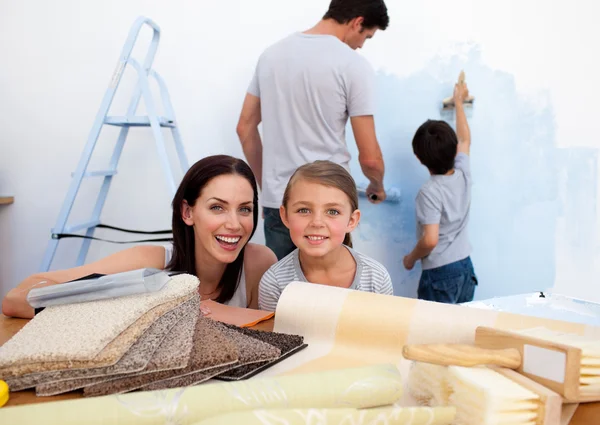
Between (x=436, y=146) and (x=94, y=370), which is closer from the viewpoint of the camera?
(x=94, y=370)

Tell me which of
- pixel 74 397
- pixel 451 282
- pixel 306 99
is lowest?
pixel 451 282

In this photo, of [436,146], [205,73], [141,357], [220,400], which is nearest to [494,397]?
[220,400]

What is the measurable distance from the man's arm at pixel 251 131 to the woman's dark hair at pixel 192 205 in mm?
708

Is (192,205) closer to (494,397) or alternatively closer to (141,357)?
(141,357)

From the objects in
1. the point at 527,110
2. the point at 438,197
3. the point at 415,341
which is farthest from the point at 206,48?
the point at 415,341

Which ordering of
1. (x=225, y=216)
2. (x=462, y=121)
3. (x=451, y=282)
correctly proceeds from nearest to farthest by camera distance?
(x=225, y=216)
(x=451, y=282)
(x=462, y=121)

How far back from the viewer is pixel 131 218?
7.81 ft

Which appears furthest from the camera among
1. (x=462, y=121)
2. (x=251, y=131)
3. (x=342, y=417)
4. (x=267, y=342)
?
(x=462, y=121)

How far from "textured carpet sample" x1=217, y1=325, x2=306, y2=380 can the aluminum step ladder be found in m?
1.33

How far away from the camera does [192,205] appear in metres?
1.28

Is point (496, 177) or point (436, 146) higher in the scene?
point (436, 146)

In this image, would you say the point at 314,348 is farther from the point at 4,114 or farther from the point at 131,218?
the point at 4,114

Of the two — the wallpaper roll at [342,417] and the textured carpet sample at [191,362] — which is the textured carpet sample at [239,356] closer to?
the textured carpet sample at [191,362]

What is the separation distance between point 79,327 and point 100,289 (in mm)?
95
